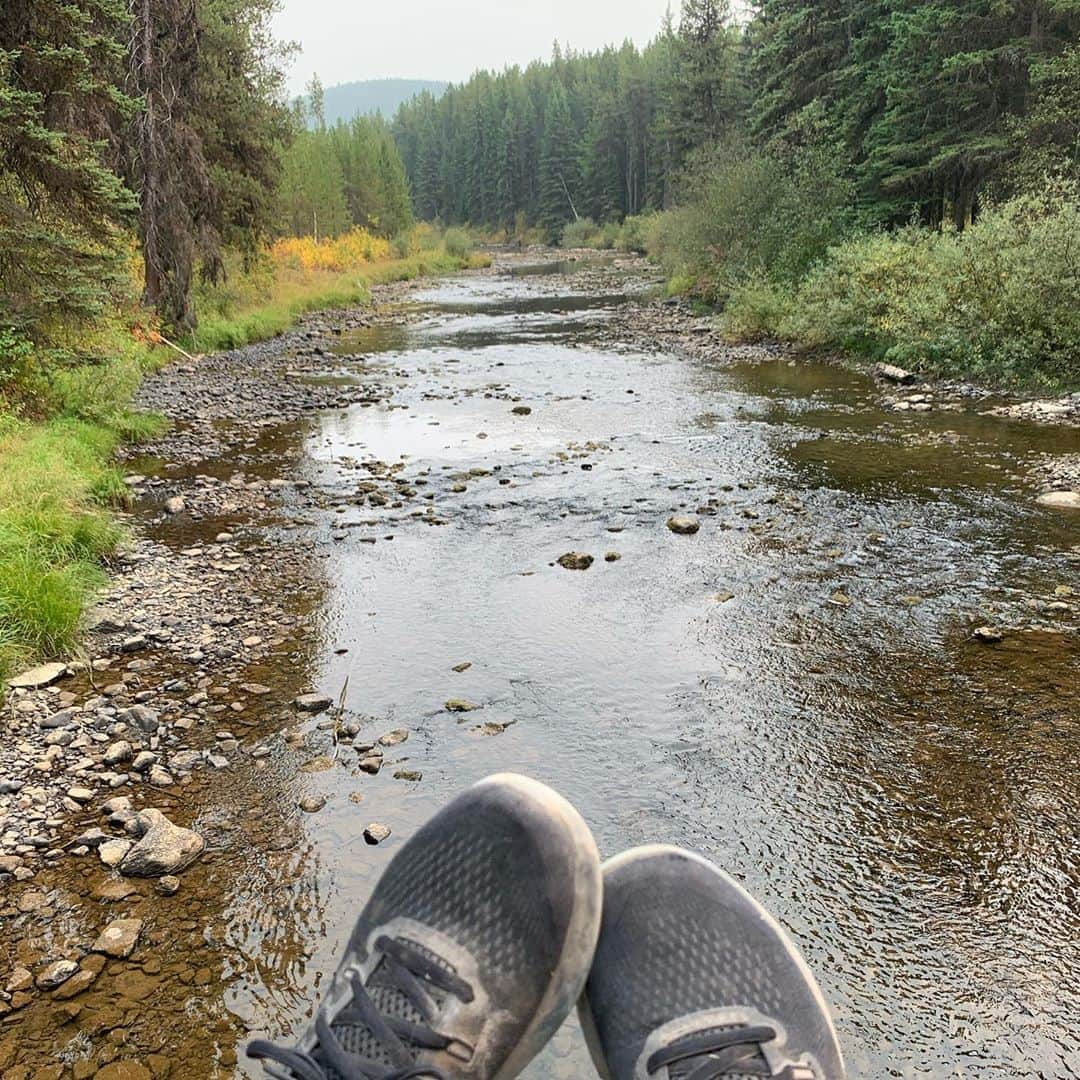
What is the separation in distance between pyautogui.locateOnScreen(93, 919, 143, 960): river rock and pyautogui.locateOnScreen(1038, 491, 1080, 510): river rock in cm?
677

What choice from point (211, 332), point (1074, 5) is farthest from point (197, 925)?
point (1074, 5)

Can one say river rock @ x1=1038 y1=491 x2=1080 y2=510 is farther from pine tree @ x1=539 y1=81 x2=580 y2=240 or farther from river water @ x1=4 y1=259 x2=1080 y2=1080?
pine tree @ x1=539 y1=81 x2=580 y2=240

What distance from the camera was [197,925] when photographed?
8.41 ft

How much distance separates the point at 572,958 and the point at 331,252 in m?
40.2

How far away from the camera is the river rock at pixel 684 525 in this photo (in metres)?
6.40

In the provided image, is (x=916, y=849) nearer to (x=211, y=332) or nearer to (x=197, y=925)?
(x=197, y=925)

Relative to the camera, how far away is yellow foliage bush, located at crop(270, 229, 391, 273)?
30094 millimetres

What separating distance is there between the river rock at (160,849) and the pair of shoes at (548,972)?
1.08 metres

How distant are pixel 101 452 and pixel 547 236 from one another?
244 ft

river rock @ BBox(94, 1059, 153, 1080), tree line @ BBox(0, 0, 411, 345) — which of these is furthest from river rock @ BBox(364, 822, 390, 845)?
tree line @ BBox(0, 0, 411, 345)

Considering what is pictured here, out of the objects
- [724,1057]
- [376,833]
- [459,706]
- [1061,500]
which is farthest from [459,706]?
[1061,500]

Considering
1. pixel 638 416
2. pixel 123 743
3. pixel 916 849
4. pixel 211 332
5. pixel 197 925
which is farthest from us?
pixel 211 332

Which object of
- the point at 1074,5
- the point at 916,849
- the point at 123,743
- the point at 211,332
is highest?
Result: the point at 1074,5

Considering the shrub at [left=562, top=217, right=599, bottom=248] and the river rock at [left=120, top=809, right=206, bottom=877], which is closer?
the river rock at [left=120, top=809, right=206, bottom=877]
